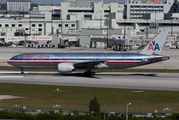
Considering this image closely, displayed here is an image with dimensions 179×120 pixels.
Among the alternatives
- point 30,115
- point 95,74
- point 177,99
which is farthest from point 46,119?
point 95,74

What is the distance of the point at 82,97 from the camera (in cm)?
4206

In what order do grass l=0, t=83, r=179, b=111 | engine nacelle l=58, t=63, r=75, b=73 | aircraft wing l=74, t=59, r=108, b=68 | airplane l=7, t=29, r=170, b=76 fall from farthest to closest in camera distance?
airplane l=7, t=29, r=170, b=76, engine nacelle l=58, t=63, r=75, b=73, aircraft wing l=74, t=59, r=108, b=68, grass l=0, t=83, r=179, b=111

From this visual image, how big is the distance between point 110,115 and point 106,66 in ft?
103

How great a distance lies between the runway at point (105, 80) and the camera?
52.2 meters

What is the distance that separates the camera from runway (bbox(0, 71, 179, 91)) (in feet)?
171

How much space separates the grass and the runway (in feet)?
12.6

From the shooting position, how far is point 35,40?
160 metres

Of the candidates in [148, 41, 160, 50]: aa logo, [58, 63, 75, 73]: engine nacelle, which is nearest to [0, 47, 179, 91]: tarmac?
[58, 63, 75, 73]: engine nacelle

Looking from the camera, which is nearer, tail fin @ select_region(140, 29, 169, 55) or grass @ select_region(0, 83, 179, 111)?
grass @ select_region(0, 83, 179, 111)

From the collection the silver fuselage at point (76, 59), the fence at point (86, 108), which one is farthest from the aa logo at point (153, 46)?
the fence at point (86, 108)

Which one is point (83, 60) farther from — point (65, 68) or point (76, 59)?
point (65, 68)

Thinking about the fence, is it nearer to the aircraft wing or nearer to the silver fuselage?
the aircraft wing

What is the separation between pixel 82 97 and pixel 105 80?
16177mm

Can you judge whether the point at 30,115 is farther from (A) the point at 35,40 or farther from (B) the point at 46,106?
(A) the point at 35,40
